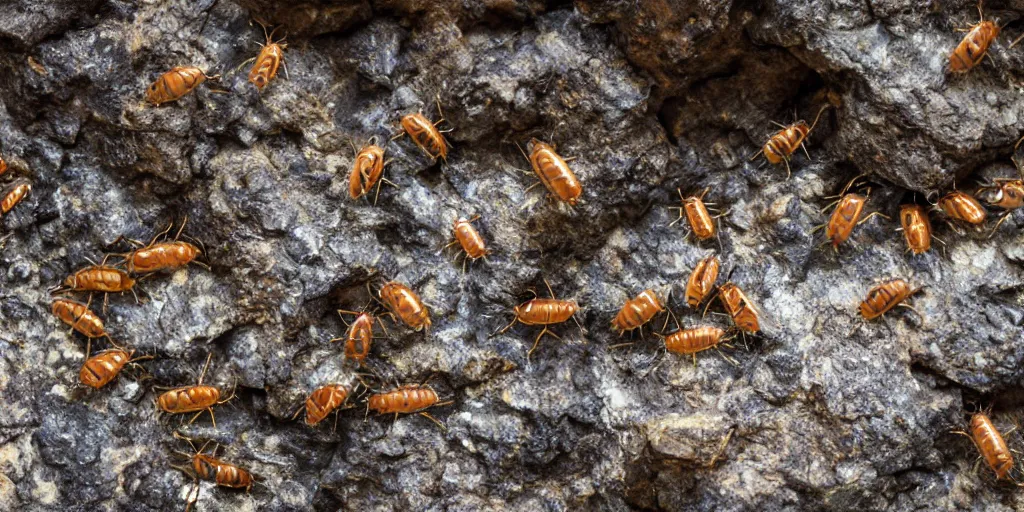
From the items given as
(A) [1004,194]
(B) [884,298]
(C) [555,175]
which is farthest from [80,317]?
(A) [1004,194]

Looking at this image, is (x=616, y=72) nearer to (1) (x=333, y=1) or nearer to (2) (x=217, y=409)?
(1) (x=333, y=1)

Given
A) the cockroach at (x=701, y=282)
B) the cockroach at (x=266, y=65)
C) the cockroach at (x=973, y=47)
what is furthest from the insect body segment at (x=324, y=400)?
the cockroach at (x=973, y=47)

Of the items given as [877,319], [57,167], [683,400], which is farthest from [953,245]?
[57,167]

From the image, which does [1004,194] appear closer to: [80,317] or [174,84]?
[174,84]

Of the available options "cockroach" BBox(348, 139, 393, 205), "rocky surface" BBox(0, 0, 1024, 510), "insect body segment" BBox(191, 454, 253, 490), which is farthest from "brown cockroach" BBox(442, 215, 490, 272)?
"insect body segment" BBox(191, 454, 253, 490)

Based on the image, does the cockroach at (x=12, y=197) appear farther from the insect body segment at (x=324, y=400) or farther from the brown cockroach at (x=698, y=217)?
the brown cockroach at (x=698, y=217)

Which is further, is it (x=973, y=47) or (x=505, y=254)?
(x=505, y=254)
